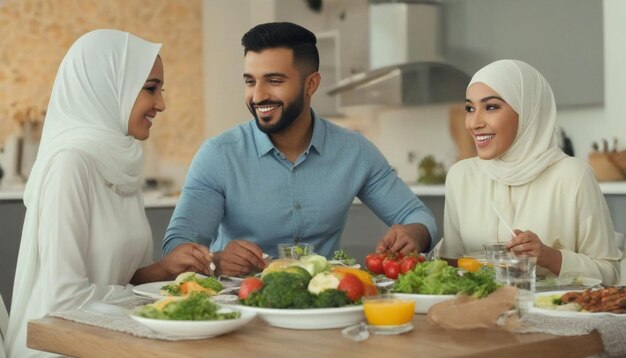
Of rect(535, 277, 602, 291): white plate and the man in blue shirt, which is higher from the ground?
the man in blue shirt

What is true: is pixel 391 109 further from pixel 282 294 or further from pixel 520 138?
pixel 282 294

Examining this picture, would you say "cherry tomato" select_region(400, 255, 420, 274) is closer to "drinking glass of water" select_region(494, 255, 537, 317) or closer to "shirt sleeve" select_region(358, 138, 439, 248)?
"drinking glass of water" select_region(494, 255, 537, 317)

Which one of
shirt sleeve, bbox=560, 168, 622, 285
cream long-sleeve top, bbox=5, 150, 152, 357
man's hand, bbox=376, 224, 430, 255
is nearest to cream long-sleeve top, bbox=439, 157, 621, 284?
shirt sleeve, bbox=560, 168, 622, 285

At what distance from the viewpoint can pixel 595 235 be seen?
2.69 m

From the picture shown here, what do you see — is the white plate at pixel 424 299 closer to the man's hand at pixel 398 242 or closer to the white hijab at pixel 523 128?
the man's hand at pixel 398 242

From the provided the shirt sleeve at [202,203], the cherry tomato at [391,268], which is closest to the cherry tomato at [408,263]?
the cherry tomato at [391,268]

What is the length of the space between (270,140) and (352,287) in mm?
1333

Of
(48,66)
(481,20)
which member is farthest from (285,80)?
(48,66)

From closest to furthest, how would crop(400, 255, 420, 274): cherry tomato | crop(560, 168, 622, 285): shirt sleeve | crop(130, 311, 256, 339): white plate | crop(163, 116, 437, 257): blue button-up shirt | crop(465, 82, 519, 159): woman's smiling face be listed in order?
crop(130, 311, 256, 339): white plate → crop(400, 255, 420, 274): cherry tomato → crop(560, 168, 622, 285): shirt sleeve → crop(465, 82, 519, 159): woman's smiling face → crop(163, 116, 437, 257): blue button-up shirt

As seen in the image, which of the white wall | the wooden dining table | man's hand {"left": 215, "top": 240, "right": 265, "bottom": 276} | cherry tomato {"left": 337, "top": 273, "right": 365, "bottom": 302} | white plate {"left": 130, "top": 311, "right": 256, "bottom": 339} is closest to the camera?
the wooden dining table

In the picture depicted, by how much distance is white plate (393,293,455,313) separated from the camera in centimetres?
188

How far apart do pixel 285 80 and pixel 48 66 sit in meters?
4.09

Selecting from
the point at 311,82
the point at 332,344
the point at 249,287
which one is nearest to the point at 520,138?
the point at 311,82

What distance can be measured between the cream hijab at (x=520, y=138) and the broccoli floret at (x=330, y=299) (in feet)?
3.83
